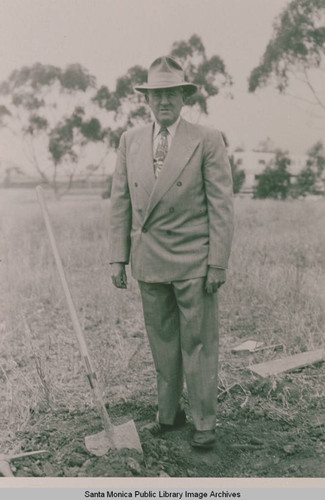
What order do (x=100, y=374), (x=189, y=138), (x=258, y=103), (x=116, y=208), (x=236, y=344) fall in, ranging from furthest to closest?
1. (x=258, y=103)
2. (x=236, y=344)
3. (x=100, y=374)
4. (x=116, y=208)
5. (x=189, y=138)

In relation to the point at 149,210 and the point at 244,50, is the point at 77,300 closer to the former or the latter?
the point at 149,210

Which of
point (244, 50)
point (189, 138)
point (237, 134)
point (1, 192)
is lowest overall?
point (1, 192)

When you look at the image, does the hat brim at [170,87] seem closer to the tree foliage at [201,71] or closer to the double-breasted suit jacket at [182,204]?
the double-breasted suit jacket at [182,204]

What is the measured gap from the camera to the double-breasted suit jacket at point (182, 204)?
8.15 ft

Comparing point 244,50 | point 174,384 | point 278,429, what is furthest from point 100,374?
point 244,50

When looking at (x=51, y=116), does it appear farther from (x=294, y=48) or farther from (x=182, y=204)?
(x=182, y=204)

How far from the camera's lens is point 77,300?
201 inches

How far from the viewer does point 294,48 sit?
6.00m

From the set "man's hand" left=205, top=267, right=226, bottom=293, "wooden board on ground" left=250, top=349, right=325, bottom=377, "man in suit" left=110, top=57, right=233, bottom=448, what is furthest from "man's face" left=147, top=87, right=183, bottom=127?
"wooden board on ground" left=250, top=349, right=325, bottom=377

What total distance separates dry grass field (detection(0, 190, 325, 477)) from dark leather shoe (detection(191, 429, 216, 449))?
0.18 feet

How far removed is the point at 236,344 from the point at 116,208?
1834 millimetres

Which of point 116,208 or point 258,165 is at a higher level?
point 116,208

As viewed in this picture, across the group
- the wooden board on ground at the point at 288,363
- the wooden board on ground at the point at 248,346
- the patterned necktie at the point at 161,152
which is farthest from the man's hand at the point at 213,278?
the wooden board on ground at the point at 248,346

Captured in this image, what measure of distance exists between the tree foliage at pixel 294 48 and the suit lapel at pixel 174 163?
3.12 m
